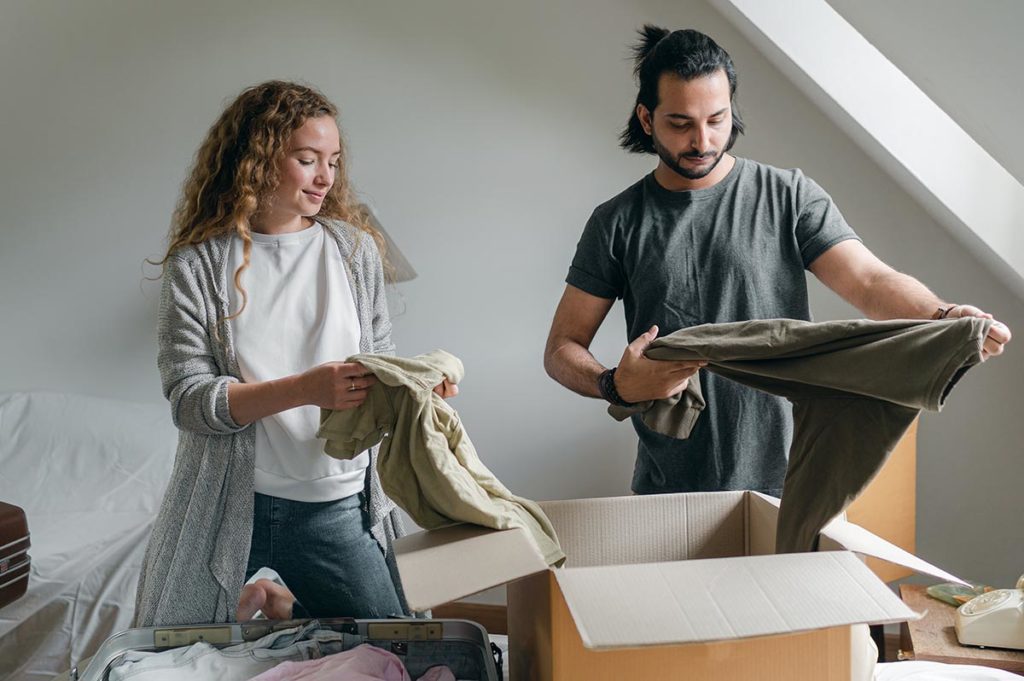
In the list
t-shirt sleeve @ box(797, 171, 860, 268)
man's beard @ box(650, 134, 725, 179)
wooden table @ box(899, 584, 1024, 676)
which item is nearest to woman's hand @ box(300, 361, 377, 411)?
man's beard @ box(650, 134, 725, 179)

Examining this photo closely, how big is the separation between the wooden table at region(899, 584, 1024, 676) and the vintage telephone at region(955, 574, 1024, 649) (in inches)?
0.8

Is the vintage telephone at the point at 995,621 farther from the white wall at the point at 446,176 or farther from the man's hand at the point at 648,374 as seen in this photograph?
the man's hand at the point at 648,374

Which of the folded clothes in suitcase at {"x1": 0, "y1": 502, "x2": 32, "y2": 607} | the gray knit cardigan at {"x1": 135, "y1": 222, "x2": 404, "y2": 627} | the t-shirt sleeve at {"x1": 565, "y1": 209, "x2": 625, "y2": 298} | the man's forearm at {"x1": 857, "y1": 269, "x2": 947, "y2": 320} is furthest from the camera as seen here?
the folded clothes in suitcase at {"x1": 0, "y1": 502, "x2": 32, "y2": 607}

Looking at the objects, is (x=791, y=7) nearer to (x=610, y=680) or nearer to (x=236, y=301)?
(x=236, y=301)

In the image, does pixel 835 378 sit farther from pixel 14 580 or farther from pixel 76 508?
pixel 76 508

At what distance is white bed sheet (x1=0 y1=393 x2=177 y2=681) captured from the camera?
2.22 m

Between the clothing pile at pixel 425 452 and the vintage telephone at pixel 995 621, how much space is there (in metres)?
1.19

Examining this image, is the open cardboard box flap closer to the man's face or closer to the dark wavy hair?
the man's face

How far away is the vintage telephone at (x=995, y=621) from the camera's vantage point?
194 centimetres

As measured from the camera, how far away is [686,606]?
0.86 m

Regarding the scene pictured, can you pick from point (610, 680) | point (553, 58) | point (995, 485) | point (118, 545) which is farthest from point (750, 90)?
point (610, 680)

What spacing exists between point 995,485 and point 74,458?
2629 mm

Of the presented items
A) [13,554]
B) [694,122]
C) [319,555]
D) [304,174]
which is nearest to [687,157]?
[694,122]

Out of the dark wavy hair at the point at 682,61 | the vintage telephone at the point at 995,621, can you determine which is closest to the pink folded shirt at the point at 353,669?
the dark wavy hair at the point at 682,61
